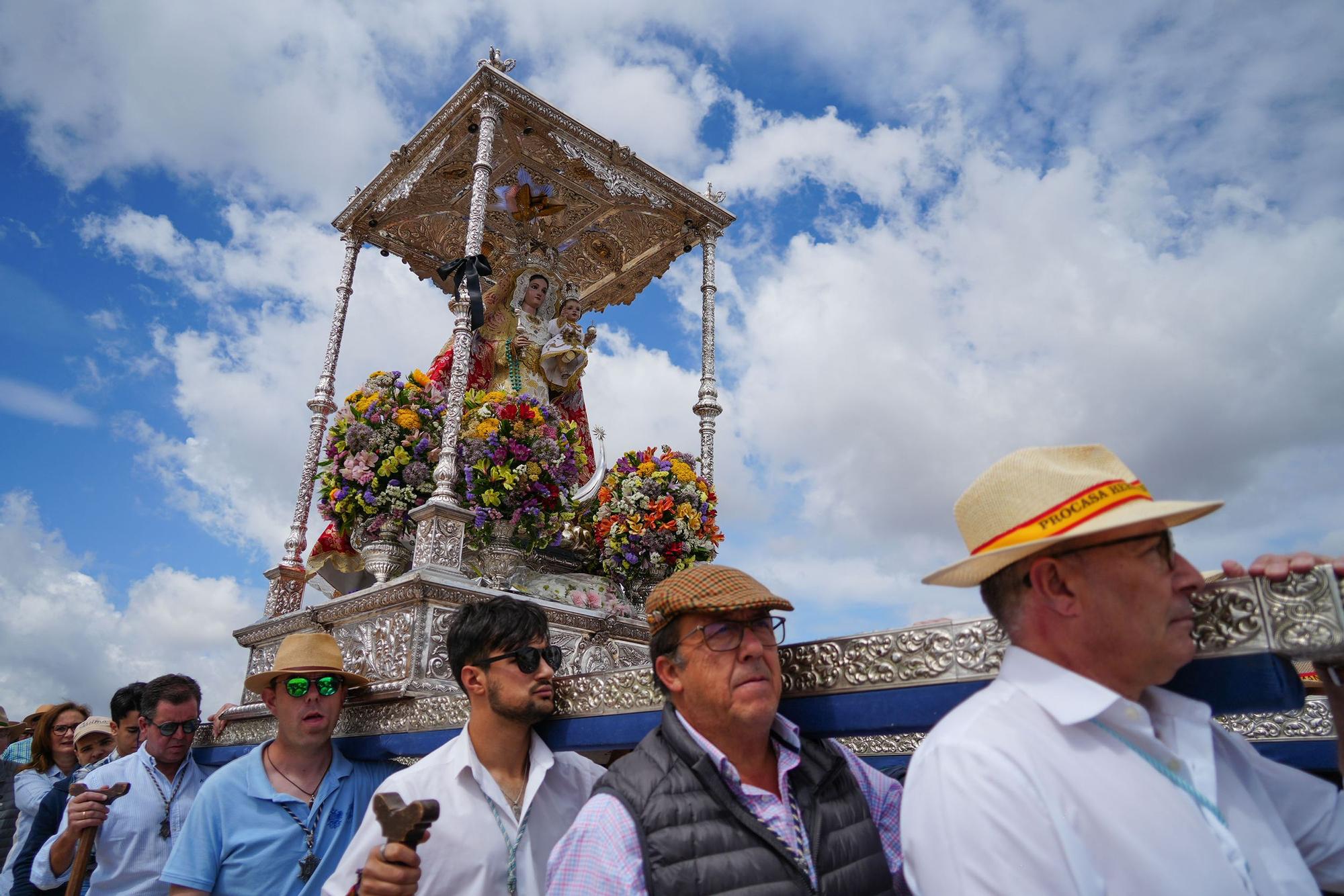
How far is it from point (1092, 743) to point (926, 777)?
27 cm

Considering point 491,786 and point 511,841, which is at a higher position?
point 491,786

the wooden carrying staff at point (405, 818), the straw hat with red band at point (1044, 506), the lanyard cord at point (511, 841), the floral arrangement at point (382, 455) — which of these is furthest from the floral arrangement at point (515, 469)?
the straw hat with red band at point (1044, 506)

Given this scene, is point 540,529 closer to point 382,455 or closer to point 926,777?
point 382,455

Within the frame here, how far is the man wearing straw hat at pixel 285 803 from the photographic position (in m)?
2.72

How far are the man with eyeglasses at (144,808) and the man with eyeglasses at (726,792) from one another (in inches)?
98.3

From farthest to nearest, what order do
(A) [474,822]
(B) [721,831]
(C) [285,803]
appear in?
(C) [285,803] → (A) [474,822] → (B) [721,831]

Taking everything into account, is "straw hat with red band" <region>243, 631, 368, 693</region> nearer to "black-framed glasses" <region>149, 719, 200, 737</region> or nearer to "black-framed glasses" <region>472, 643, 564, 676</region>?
"black-framed glasses" <region>149, 719, 200, 737</region>

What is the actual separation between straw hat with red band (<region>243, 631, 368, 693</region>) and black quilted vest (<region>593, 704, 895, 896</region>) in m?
1.95

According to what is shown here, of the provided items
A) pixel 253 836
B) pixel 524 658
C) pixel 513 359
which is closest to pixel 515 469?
pixel 513 359

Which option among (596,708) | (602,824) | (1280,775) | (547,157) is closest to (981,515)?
(1280,775)

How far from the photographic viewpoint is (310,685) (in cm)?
318

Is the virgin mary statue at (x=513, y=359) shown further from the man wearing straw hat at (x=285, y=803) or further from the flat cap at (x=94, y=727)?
the man wearing straw hat at (x=285, y=803)

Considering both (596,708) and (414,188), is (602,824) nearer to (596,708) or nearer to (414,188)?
(596,708)

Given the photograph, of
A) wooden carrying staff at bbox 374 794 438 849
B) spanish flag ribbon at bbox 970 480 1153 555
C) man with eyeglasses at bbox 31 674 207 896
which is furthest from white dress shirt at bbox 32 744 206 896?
spanish flag ribbon at bbox 970 480 1153 555
